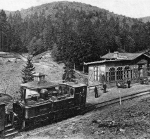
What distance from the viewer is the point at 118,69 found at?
3172 cm

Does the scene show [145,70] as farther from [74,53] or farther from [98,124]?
[98,124]

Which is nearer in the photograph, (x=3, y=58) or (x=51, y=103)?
(x=51, y=103)

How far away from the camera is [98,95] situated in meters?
25.2

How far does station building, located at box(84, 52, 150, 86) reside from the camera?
3073 cm

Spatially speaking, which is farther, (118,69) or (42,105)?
(118,69)

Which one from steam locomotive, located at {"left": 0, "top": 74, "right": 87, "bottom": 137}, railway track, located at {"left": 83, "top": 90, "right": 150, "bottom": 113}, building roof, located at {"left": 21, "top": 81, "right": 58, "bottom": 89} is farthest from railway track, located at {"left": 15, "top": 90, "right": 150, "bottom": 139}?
building roof, located at {"left": 21, "top": 81, "right": 58, "bottom": 89}

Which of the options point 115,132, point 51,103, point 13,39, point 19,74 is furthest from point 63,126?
point 13,39

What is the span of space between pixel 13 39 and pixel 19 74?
29.1m

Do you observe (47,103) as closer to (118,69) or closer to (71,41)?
(118,69)

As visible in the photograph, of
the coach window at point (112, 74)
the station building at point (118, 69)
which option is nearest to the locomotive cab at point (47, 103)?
the station building at point (118, 69)

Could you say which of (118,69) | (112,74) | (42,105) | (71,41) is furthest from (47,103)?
(71,41)

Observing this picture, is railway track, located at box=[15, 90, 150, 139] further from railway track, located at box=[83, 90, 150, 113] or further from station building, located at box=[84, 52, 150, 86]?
station building, located at box=[84, 52, 150, 86]

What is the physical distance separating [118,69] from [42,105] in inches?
763

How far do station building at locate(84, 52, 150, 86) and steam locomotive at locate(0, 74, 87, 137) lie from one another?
1316 centimetres
